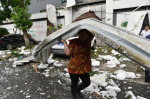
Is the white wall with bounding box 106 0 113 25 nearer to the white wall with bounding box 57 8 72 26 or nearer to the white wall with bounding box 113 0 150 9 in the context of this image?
the white wall with bounding box 113 0 150 9

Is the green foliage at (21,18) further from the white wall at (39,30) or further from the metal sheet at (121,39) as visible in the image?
the metal sheet at (121,39)

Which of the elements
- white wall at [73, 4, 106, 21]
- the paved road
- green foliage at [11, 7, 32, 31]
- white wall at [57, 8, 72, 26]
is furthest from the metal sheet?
white wall at [57, 8, 72, 26]

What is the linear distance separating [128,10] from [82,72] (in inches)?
317

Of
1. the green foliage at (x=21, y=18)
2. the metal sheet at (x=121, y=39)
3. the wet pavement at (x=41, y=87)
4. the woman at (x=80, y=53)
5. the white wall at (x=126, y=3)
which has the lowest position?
the wet pavement at (x=41, y=87)

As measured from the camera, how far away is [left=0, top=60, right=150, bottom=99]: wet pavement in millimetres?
2979

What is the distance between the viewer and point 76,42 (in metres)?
2.10

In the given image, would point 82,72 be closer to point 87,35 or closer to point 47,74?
point 87,35

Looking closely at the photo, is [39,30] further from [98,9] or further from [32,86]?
[32,86]

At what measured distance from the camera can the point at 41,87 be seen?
3439 mm

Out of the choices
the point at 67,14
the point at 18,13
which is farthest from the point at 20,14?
the point at 67,14

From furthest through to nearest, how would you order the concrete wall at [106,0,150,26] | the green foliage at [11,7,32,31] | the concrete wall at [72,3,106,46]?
the concrete wall at [72,3,106,46] → the green foliage at [11,7,32,31] → the concrete wall at [106,0,150,26]

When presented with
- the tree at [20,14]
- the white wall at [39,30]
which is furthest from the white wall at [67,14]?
the tree at [20,14]

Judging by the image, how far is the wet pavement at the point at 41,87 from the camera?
2979 mm

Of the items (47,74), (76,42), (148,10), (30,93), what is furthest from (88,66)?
(148,10)
